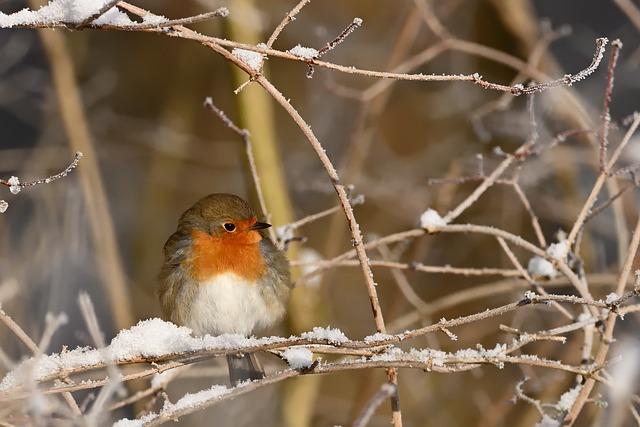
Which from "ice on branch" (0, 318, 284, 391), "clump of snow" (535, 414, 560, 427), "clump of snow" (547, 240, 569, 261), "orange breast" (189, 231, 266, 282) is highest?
"orange breast" (189, 231, 266, 282)

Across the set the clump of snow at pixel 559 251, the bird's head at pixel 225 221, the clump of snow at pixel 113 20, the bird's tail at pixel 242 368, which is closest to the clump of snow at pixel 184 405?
the clump of snow at pixel 113 20

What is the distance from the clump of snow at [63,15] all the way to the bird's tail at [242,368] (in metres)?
1.64

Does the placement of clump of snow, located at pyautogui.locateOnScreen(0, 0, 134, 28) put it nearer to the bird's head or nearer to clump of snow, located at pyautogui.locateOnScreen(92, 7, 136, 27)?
clump of snow, located at pyautogui.locateOnScreen(92, 7, 136, 27)

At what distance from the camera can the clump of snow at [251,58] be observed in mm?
1683

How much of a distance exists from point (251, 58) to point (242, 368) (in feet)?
5.19

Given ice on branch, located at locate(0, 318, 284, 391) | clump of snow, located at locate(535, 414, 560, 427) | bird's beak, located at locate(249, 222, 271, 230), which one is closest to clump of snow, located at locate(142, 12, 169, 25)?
ice on branch, located at locate(0, 318, 284, 391)

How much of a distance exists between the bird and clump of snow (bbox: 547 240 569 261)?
42.6 inches

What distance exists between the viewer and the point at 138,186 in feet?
26.0

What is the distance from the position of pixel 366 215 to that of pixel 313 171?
4.80 ft

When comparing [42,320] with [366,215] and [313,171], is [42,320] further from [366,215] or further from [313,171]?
[366,215]

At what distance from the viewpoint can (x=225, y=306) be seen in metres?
3.04

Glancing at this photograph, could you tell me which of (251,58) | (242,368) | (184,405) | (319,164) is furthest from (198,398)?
(319,164)

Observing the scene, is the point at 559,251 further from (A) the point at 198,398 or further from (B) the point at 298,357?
(A) the point at 198,398

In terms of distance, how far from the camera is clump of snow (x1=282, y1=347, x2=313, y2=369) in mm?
1742
